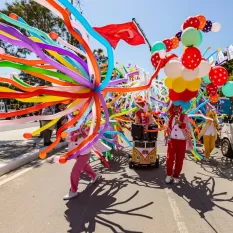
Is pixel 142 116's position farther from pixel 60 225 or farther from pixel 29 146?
pixel 29 146

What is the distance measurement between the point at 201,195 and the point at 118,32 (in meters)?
3.10

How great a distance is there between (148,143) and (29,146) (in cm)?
476

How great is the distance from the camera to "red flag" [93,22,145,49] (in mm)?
3219

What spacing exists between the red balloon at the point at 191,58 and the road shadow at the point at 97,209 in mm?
2226

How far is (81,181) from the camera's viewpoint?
5.15 metres

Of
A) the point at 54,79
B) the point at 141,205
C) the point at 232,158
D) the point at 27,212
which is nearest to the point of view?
the point at 54,79

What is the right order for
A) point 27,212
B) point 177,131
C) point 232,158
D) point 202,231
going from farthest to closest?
point 232,158, point 177,131, point 27,212, point 202,231

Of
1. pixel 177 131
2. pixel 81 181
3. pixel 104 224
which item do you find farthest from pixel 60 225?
pixel 177 131

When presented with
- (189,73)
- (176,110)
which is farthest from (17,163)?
(189,73)

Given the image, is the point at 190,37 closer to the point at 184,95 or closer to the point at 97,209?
the point at 184,95

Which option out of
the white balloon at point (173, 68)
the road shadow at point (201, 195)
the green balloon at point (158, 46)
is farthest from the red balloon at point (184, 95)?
the road shadow at point (201, 195)

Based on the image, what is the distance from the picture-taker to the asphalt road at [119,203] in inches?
132

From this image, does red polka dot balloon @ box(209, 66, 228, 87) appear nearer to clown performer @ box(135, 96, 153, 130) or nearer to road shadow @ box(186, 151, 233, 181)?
clown performer @ box(135, 96, 153, 130)

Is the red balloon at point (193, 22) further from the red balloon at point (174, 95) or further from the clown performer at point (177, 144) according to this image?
the clown performer at point (177, 144)
